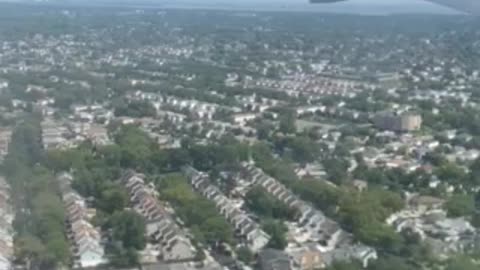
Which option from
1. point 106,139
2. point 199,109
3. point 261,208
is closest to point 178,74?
point 199,109

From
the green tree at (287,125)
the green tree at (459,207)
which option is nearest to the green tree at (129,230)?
the green tree at (459,207)

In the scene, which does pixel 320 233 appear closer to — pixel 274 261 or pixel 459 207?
pixel 274 261

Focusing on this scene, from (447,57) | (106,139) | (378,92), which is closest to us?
(106,139)

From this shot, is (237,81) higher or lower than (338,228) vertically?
lower

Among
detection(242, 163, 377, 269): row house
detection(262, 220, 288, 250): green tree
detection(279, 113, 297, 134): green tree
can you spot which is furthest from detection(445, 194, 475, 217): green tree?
detection(279, 113, 297, 134): green tree

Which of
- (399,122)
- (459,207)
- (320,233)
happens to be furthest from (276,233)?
(399,122)

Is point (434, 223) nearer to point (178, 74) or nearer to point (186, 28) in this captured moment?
point (178, 74)

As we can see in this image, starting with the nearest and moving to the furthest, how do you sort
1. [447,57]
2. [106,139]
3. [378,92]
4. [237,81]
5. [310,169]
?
[310,169] → [106,139] → [378,92] → [237,81] → [447,57]
